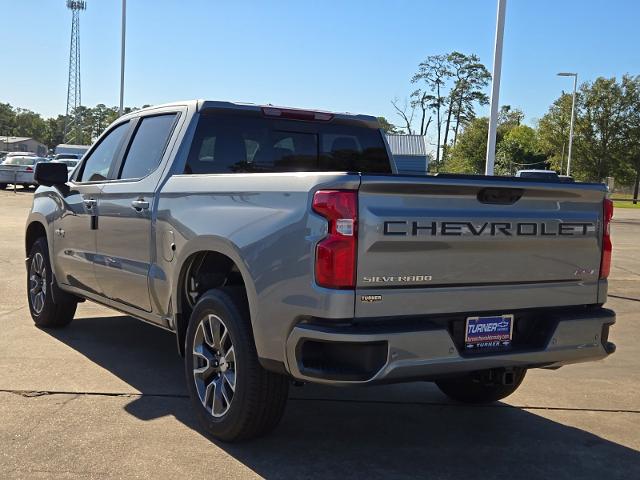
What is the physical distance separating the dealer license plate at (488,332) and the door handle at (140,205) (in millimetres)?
2343

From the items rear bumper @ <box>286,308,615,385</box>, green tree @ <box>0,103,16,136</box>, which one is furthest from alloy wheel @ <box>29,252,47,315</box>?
green tree @ <box>0,103,16,136</box>

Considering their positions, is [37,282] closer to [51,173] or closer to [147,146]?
[51,173]

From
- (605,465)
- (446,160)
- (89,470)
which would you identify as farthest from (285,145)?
(446,160)

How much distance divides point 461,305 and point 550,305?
25.3 inches

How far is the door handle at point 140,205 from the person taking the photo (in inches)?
188

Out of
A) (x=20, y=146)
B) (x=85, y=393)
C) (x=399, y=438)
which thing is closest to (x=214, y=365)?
(x=399, y=438)

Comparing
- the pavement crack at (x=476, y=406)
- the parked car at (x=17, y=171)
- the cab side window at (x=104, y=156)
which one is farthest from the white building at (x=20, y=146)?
the pavement crack at (x=476, y=406)

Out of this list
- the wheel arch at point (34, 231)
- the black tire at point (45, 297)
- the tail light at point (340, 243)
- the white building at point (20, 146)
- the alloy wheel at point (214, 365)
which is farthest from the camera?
the white building at point (20, 146)

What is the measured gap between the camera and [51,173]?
594 centimetres

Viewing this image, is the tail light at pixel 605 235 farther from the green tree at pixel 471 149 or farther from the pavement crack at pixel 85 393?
the green tree at pixel 471 149

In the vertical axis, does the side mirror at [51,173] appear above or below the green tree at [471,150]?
below

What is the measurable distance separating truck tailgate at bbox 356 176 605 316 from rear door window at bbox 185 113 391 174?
1.91m

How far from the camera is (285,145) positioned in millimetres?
5254

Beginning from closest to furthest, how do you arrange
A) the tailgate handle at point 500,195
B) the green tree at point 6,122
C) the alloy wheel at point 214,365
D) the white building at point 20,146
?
the tailgate handle at point 500,195
the alloy wheel at point 214,365
the white building at point 20,146
the green tree at point 6,122
